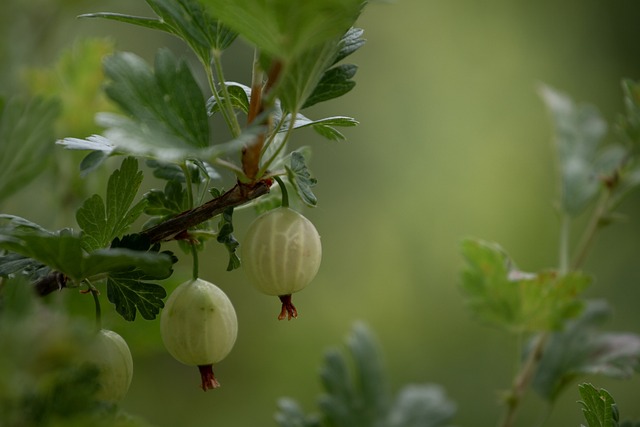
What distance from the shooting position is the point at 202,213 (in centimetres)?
51

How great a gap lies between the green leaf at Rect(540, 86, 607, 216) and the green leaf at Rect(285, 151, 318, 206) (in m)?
0.53

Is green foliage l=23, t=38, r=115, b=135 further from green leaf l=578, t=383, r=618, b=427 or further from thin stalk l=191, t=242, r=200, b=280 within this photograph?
green leaf l=578, t=383, r=618, b=427

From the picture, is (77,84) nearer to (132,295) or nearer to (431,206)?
(132,295)

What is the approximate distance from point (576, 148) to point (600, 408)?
0.53 meters

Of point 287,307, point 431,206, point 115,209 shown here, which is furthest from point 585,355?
point 431,206

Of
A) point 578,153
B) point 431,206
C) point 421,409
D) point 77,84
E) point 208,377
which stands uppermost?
point 431,206

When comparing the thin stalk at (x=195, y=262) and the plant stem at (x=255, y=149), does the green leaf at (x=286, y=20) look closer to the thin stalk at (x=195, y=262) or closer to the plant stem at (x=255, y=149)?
the plant stem at (x=255, y=149)

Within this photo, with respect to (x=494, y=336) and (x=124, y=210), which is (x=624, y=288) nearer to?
(x=494, y=336)

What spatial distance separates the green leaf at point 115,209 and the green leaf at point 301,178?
106 millimetres

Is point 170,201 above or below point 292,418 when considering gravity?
above

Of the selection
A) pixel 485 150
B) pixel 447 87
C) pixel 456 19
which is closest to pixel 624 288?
pixel 485 150

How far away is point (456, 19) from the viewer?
10.2 ft

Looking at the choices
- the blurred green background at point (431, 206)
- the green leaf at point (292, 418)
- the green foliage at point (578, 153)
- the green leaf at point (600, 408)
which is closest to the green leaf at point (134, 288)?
the green leaf at point (292, 418)

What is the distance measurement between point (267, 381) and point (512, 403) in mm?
1833
